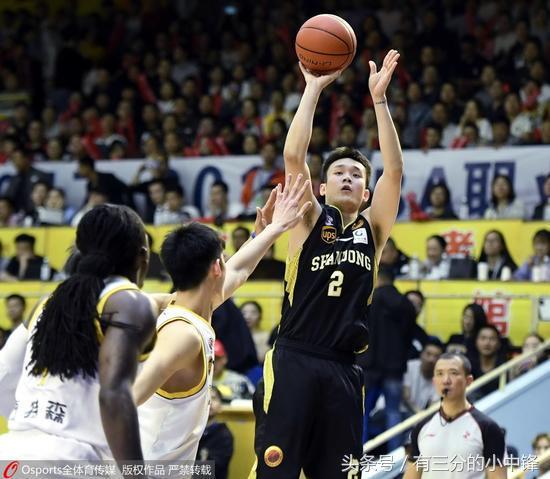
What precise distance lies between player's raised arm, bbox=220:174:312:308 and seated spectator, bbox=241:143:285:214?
27.9 ft

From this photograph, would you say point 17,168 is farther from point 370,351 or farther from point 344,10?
point 370,351

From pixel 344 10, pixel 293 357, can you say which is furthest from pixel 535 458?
pixel 344 10

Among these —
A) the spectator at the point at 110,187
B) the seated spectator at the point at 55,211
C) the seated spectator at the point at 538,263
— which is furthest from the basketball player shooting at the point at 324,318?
the seated spectator at the point at 55,211

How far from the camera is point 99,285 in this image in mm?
4176

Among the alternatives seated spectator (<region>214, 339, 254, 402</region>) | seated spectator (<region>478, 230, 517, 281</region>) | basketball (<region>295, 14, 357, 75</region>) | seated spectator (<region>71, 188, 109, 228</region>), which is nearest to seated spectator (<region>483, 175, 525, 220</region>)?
seated spectator (<region>478, 230, 517, 281</region>)

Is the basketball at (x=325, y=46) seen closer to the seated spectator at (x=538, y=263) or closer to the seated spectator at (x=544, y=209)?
the seated spectator at (x=538, y=263)

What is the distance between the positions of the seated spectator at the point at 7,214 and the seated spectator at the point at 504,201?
5.89m

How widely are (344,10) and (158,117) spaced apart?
3516 mm

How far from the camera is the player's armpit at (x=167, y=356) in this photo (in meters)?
4.54

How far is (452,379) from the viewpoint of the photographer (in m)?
7.88

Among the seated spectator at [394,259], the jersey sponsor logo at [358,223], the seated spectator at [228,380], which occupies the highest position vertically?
the jersey sponsor logo at [358,223]

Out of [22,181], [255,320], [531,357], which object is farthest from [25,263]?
[531,357]

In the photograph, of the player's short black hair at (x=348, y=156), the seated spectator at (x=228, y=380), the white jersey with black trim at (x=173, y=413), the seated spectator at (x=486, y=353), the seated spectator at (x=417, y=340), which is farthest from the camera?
the seated spectator at (x=417, y=340)

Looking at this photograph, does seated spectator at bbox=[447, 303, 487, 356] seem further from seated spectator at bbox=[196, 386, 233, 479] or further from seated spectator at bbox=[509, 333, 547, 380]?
seated spectator at bbox=[196, 386, 233, 479]
